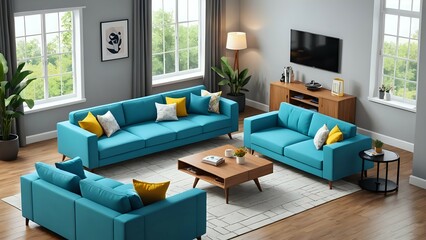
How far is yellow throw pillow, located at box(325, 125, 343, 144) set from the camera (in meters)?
11.5

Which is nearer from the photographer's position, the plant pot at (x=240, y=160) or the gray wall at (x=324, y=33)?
the plant pot at (x=240, y=160)

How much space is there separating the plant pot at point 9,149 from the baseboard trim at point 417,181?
6357mm

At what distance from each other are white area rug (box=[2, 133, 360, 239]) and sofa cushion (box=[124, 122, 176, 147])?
0.34m

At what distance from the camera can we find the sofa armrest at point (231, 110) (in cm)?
1346

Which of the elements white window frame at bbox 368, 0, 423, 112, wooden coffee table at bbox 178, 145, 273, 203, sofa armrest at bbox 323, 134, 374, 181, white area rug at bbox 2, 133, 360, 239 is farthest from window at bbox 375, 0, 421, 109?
wooden coffee table at bbox 178, 145, 273, 203

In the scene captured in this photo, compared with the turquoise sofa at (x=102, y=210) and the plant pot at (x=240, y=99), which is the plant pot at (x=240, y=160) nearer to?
the turquoise sofa at (x=102, y=210)

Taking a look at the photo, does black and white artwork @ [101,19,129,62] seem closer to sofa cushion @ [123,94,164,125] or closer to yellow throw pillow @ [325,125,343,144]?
sofa cushion @ [123,94,164,125]

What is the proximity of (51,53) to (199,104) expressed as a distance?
2.78 metres

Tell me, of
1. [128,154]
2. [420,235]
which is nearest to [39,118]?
[128,154]

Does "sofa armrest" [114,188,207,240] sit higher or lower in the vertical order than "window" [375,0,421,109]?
lower

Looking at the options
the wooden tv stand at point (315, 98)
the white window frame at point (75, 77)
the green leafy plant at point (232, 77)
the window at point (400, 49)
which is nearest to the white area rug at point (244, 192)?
the wooden tv stand at point (315, 98)

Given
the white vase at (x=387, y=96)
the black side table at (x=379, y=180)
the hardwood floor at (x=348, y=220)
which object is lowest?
the hardwood floor at (x=348, y=220)

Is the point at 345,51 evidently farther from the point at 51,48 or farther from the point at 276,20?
the point at 51,48

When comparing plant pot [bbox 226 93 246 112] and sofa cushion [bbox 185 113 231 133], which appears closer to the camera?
sofa cushion [bbox 185 113 231 133]
